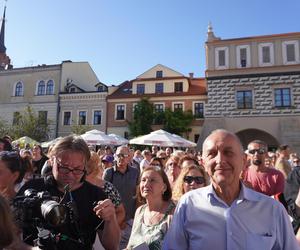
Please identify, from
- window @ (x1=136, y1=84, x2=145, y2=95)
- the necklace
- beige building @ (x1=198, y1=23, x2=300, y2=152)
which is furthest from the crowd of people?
window @ (x1=136, y1=84, x2=145, y2=95)

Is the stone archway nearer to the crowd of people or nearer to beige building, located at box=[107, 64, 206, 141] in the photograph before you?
beige building, located at box=[107, 64, 206, 141]

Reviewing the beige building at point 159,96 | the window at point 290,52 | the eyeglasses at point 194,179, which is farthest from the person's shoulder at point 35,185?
the window at point 290,52

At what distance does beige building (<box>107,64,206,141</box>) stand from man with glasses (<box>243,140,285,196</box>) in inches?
941

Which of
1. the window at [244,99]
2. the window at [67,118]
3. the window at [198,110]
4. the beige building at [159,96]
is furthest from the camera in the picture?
the window at [67,118]

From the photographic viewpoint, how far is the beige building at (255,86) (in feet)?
84.5

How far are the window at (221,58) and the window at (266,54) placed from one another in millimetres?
3037

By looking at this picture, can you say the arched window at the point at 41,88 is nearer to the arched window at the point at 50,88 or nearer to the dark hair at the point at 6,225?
the arched window at the point at 50,88

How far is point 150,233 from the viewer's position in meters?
3.20

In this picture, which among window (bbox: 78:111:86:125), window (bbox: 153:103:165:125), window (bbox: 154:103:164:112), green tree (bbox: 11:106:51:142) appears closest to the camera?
window (bbox: 153:103:165:125)

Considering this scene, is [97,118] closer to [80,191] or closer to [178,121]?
[178,121]

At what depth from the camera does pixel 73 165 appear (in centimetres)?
233

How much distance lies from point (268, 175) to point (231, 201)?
10.1 feet

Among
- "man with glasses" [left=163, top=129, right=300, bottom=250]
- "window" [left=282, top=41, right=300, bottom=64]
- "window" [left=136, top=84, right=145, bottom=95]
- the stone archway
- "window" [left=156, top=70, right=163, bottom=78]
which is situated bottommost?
"man with glasses" [left=163, top=129, right=300, bottom=250]

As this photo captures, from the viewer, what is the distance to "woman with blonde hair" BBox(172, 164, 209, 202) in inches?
158
